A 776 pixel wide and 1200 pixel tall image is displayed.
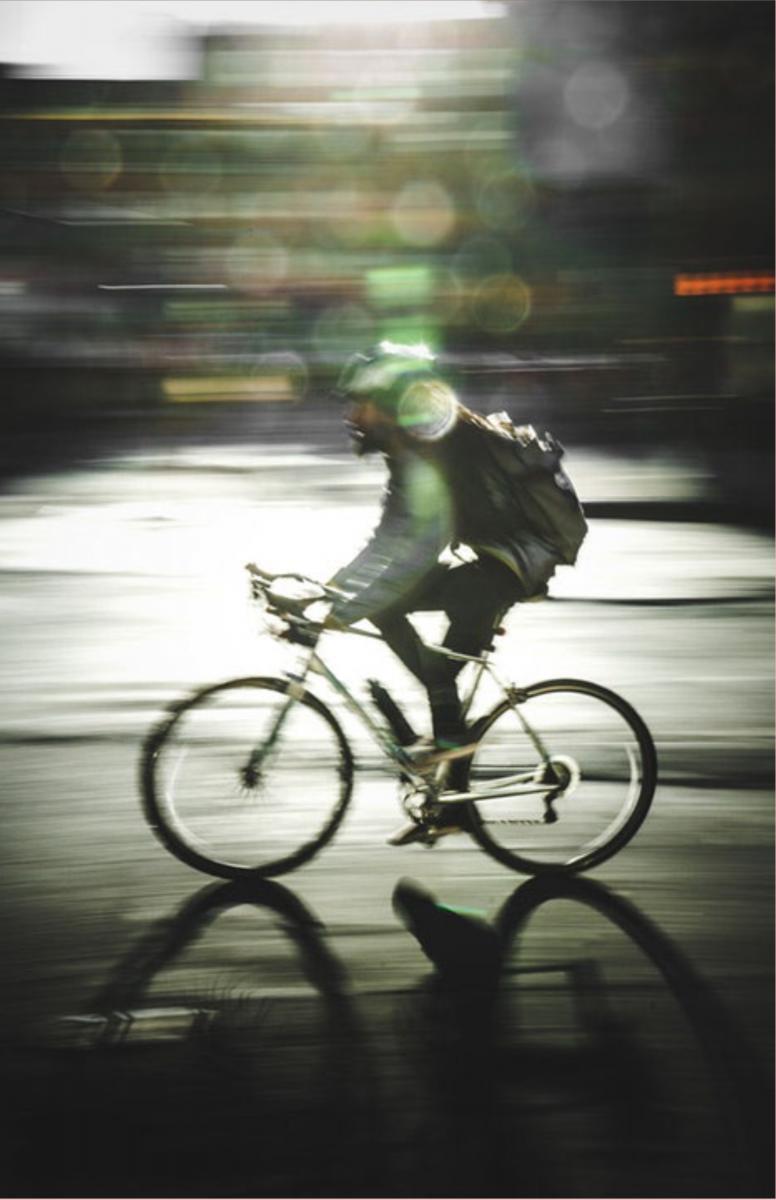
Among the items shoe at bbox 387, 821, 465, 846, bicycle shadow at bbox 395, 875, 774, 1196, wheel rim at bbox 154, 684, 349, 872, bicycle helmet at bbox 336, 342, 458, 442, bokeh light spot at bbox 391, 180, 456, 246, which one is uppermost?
bokeh light spot at bbox 391, 180, 456, 246

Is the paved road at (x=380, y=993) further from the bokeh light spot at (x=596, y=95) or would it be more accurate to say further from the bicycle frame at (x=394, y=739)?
the bokeh light spot at (x=596, y=95)

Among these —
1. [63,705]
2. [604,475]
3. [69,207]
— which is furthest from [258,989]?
[69,207]

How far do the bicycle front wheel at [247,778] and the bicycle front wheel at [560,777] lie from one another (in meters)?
0.54

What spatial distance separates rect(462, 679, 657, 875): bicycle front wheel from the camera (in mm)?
4918

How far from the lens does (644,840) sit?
17.7 ft

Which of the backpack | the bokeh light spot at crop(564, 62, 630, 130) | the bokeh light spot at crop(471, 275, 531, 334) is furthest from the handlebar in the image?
the bokeh light spot at crop(564, 62, 630, 130)

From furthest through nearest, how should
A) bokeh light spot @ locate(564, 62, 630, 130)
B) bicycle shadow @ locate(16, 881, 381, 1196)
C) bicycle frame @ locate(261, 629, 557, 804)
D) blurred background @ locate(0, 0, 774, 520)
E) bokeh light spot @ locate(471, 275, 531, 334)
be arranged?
bokeh light spot @ locate(471, 275, 531, 334)
bokeh light spot @ locate(564, 62, 630, 130)
blurred background @ locate(0, 0, 774, 520)
bicycle frame @ locate(261, 629, 557, 804)
bicycle shadow @ locate(16, 881, 381, 1196)

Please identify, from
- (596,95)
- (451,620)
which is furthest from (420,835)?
(596,95)

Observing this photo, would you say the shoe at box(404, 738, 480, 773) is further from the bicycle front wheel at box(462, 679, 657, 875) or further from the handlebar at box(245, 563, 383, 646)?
the handlebar at box(245, 563, 383, 646)

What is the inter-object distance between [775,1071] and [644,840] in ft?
5.34

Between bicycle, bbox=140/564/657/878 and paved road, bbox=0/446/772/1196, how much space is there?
16cm

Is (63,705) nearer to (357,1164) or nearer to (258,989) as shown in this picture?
(258,989)

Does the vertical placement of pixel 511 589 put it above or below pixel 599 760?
above

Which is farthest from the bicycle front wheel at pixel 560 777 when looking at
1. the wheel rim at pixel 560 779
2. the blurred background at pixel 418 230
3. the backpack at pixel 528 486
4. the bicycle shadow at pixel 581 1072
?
the blurred background at pixel 418 230
